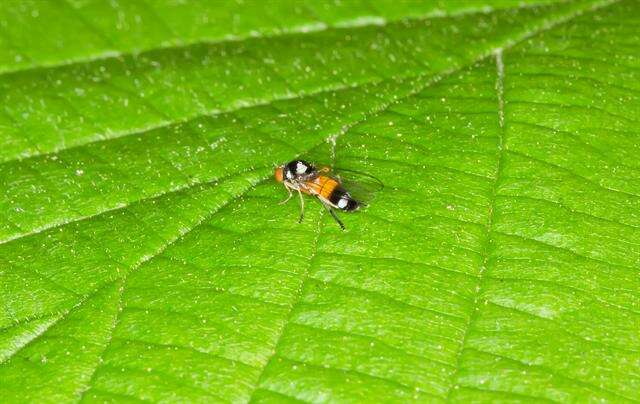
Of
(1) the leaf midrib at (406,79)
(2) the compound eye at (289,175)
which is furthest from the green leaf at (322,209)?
(2) the compound eye at (289,175)

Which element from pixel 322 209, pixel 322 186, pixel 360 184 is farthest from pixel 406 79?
pixel 322 209

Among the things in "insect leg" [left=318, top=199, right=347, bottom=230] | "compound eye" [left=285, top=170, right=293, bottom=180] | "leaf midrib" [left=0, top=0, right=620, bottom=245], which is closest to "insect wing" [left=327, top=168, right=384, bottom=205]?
"insect leg" [left=318, top=199, right=347, bottom=230]

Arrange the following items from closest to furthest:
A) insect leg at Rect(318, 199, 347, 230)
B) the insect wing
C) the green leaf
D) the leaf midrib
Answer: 1. the green leaf
2. insect leg at Rect(318, 199, 347, 230)
3. the insect wing
4. the leaf midrib

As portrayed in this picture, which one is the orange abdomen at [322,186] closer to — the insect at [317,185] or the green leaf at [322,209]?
the insect at [317,185]

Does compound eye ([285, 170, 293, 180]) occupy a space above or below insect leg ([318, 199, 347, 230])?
above

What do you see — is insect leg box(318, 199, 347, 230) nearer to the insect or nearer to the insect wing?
the insect

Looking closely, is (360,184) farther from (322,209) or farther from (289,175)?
(289,175)
